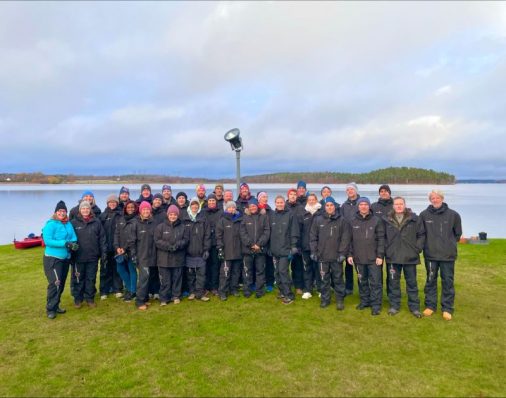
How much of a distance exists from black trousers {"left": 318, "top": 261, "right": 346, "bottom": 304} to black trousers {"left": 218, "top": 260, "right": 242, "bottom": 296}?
1488mm

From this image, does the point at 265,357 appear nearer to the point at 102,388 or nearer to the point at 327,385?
the point at 327,385

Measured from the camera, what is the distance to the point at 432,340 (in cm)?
466

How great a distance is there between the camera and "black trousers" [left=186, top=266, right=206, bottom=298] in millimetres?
6273

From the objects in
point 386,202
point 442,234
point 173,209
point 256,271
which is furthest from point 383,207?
point 173,209

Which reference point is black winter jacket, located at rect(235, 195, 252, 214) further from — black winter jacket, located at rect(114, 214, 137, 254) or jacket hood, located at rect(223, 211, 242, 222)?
black winter jacket, located at rect(114, 214, 137, 254)

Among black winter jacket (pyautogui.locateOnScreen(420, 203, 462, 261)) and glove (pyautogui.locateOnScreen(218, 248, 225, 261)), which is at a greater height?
black winter jacket (pyautogui.locateOnScreen(420, 203, 462, 261))

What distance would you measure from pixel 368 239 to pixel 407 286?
3.06ft

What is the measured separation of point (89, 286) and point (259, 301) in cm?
289

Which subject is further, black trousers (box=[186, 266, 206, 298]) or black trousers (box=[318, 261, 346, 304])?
black trousers (box=[186, 266, 206, 298])

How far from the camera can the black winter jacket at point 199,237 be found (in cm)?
618

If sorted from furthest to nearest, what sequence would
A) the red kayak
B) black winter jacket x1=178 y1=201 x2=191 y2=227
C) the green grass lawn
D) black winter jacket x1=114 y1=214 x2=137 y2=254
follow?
the red kayak → black winter jacket x1=178 y1=201 x2=191 y2=227 → black winter jacket x1=114 y1=214 x2=137 y2=254 → the green grass lawn

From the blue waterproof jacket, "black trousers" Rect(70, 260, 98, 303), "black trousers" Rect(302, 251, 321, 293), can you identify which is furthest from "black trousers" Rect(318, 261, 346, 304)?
the blue waterproof jacket

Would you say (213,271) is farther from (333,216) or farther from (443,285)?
(443,285)

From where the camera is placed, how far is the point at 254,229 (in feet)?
20.7
